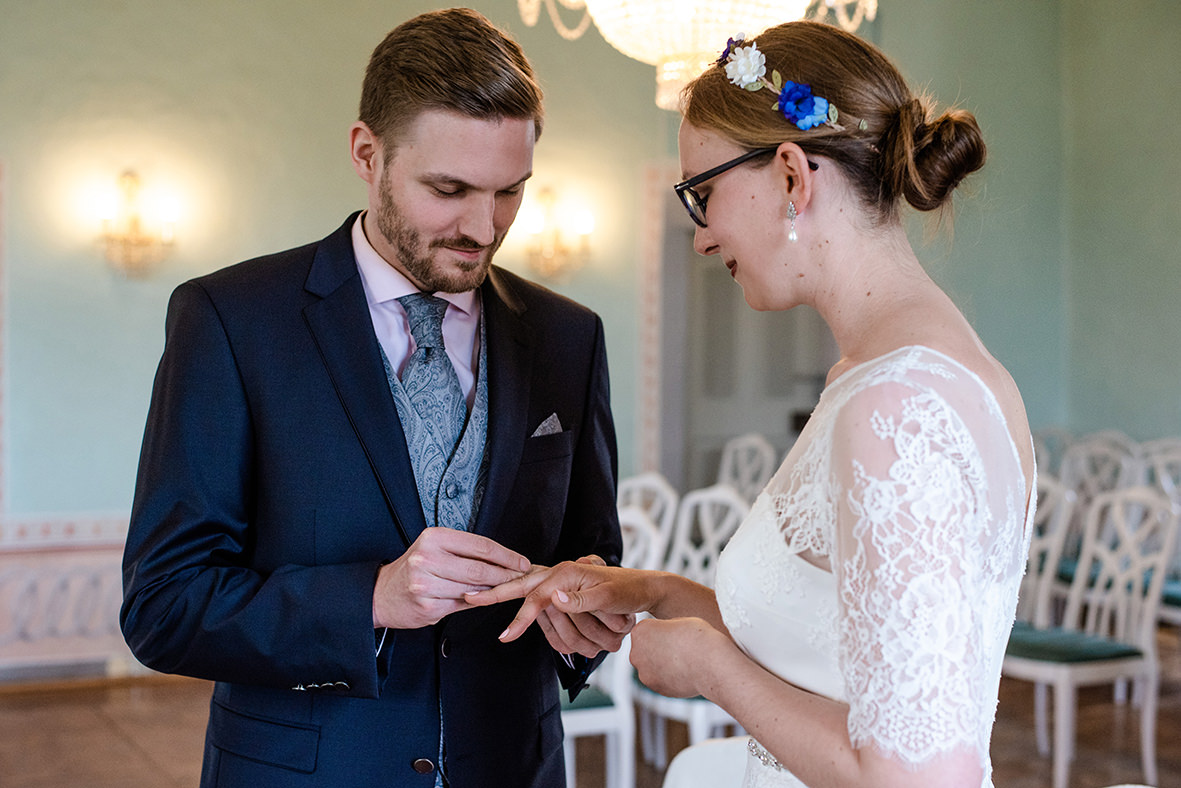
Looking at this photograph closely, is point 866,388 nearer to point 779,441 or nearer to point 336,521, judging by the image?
point 336,521

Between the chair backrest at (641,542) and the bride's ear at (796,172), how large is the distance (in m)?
2.60

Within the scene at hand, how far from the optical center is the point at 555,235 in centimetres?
673

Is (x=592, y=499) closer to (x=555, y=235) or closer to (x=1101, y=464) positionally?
(x=555, y=235)

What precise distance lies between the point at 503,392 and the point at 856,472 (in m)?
0.76

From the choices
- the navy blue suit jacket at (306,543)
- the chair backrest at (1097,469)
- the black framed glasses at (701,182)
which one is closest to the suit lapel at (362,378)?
the navy blue suit jacket at (306,543)

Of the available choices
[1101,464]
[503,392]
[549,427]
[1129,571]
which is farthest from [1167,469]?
[503,392]

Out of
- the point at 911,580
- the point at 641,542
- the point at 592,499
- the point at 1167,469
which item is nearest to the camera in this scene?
the point at 911,580

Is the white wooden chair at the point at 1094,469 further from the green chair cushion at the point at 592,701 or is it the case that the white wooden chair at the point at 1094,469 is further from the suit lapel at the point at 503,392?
the suit lapel at the point at 503,392

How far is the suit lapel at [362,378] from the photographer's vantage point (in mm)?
1546

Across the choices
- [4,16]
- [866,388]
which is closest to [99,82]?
[4,16]

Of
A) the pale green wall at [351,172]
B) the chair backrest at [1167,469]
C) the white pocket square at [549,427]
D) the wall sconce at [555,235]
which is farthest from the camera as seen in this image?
the wall sconce at [555,235]

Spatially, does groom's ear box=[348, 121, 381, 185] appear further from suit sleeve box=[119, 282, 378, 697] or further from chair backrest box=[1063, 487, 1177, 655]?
chair backrest box=[1063, 487, 1177, 655]

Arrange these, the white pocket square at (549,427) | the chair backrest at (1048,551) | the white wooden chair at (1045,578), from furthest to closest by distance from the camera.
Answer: the chair backrest at (1048,551) < the white wooden chair at (1045,578) < the white pocket square at (549,427)

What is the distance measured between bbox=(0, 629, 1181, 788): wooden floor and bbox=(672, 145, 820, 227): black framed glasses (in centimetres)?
327
